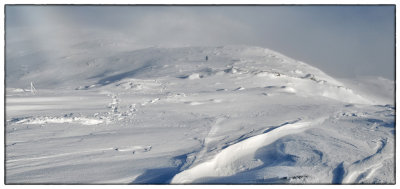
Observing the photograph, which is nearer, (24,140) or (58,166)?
(58,166)

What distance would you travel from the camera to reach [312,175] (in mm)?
2014

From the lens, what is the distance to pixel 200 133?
2656 millimetres

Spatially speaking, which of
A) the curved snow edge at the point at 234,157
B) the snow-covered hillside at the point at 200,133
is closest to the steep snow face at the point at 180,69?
the snow-covered hillside at the point at 200,133

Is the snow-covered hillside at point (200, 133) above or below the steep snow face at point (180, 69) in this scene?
below

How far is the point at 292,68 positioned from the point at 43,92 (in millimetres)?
4484

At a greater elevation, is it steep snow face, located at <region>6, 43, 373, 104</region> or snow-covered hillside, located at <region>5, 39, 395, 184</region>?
steep snow face, located at <region>6, 43, 373, 104</region>

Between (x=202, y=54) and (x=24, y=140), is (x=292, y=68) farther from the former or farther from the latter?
(x=24, y=140)

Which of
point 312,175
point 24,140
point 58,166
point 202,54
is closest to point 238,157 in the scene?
point 312,175

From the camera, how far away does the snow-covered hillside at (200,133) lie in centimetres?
202

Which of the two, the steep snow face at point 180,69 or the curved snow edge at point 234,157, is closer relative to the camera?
the curved snow edge at point 234,157

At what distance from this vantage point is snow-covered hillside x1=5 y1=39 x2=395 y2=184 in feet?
6.63

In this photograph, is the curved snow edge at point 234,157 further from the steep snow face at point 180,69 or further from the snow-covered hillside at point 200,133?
the steep snow face at point 180,69

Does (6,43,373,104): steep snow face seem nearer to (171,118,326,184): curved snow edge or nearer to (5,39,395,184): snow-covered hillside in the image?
(5,39,395,184): snow-covered hillside

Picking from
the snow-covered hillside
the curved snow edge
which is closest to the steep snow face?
the snow-covered hillside
